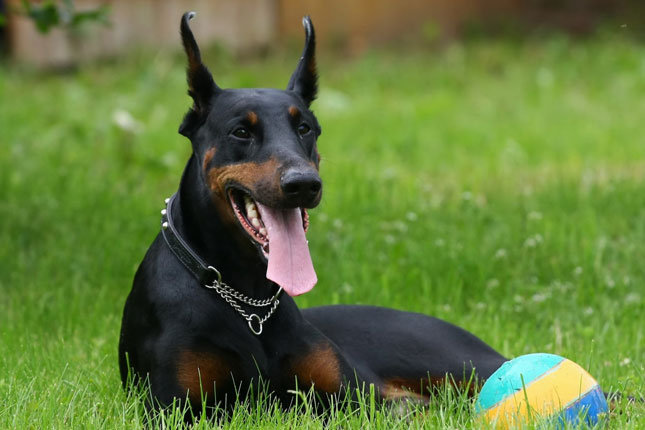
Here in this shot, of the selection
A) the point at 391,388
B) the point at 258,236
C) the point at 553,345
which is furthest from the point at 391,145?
the point at 258,236

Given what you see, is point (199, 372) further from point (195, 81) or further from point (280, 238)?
point (195, 81)

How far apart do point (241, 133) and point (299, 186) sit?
0.37 m

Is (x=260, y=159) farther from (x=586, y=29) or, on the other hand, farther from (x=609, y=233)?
(x=586, y=29)

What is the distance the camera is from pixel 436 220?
21.7 ft

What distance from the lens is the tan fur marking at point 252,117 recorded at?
365 centimetres

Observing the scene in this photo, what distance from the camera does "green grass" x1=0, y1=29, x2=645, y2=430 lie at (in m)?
4.38

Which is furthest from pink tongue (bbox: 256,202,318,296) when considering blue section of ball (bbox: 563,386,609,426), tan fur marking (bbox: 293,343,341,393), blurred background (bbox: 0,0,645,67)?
blurred background (bbox: 0,0,645,67)

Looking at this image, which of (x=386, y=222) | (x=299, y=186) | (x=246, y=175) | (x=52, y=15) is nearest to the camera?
(x=299, y=186)

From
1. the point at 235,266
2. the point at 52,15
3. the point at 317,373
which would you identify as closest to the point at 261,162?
the point at 235,266

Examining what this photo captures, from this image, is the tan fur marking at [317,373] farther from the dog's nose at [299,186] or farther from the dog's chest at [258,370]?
the dog's nose at [299,186]

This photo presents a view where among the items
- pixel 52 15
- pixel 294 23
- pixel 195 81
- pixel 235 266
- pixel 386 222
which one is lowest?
pixel 386 222

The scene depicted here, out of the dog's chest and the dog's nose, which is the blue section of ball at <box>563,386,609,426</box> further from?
the dog's nose

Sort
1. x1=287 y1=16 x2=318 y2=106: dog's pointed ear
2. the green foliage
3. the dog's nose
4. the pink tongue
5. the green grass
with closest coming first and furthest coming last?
1. the dog's nose
2. the pink tongue
3. x1=287 y1=16 x2=318 y2=106: dog's pointed ear
4. the green grass
5. the green foliage

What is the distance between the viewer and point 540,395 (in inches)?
140
